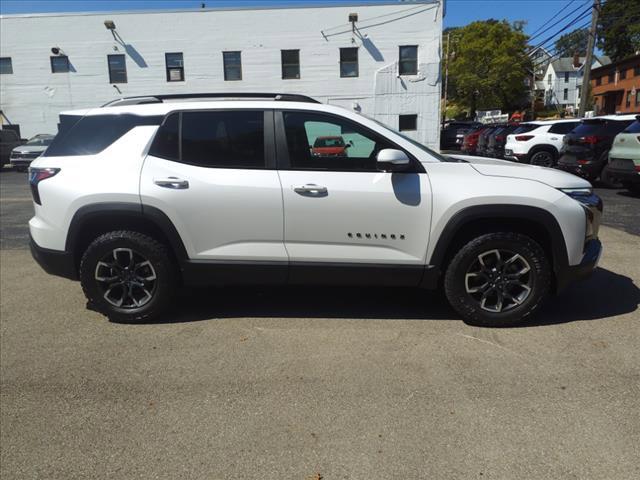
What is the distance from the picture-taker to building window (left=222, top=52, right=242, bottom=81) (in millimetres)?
25562

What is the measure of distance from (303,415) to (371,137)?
2194mm

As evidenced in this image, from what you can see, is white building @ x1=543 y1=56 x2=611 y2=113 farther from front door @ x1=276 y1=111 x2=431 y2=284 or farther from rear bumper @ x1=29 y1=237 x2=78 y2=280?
rear bumper @ x1=29 y1=237 x2=78 y2=280

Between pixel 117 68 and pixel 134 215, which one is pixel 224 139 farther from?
pixel 117 68

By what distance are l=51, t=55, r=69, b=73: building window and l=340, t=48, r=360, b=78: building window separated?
13937 millimetres

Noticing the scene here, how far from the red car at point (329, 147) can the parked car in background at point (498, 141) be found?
14.3m

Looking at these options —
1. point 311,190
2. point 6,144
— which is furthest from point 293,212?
point 6,144

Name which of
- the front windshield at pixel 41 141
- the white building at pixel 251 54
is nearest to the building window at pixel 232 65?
the white building at pixel 251 54

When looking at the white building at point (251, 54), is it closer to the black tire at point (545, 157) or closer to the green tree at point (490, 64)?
the black tire at point (545, 157)

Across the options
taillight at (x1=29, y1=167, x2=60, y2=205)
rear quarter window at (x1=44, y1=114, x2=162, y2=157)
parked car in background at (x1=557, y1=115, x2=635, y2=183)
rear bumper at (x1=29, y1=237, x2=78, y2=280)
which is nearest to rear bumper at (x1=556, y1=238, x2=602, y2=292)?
rear quarter window at (x1=44, y1=114, x2=162, y2=157)

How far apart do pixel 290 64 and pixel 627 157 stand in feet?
60.6

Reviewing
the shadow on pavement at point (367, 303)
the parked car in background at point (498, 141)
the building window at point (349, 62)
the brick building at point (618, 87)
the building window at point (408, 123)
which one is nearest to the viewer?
the shadow on pavement at point (367, 303)

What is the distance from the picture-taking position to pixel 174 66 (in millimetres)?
25828

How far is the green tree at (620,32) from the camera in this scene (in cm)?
5572

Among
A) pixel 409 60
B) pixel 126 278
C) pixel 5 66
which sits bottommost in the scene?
pixel 126 278
